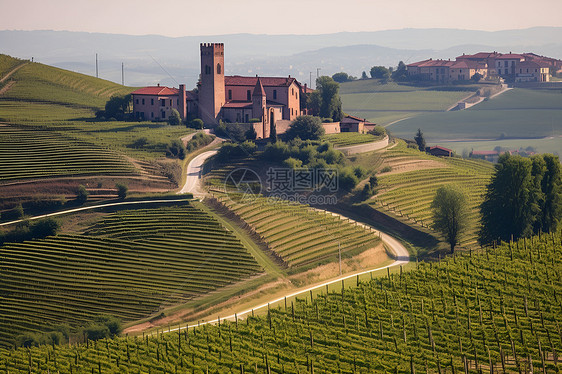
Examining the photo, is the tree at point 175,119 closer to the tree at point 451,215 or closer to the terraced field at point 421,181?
the terraced field at point 421,181

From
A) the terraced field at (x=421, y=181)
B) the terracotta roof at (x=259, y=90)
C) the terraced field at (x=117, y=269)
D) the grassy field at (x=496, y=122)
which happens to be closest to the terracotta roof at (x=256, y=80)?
the terracotta roof at (x=259, y=90)

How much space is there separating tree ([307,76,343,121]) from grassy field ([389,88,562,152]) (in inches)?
2480

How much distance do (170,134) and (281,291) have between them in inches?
1486

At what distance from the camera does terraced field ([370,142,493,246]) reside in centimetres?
8556

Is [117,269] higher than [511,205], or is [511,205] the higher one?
[511,205]

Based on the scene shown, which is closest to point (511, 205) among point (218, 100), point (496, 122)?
point (218, 100)

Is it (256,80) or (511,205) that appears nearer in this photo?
(511,205)

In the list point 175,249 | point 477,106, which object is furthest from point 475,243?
point 477,106

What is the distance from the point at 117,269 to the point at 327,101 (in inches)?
2042

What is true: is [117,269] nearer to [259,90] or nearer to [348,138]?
[259,90]

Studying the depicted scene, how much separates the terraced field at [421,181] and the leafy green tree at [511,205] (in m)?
3.40

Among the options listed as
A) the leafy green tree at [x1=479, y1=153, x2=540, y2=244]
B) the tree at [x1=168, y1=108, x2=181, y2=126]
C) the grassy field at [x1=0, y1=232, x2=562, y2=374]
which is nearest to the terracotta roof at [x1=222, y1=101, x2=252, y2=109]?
the tree at [x1=168, y1=108, x2=181, y2=126]

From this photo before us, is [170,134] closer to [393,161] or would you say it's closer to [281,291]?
[393,161]

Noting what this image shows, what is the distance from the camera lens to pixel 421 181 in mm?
95688
